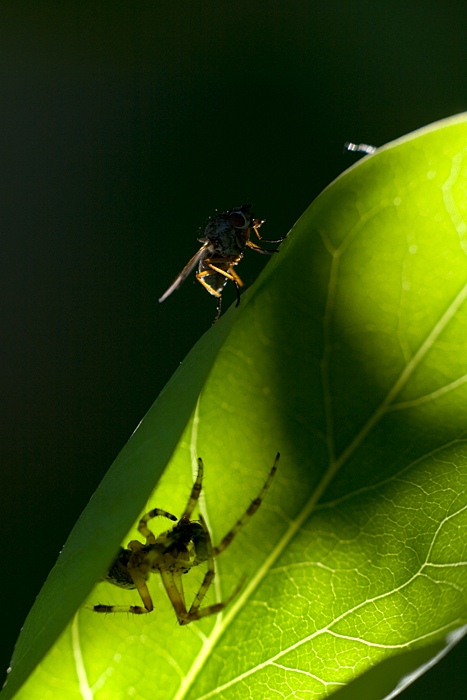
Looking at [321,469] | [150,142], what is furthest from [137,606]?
[150,142]

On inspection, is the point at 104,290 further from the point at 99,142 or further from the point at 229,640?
the point at 229,640

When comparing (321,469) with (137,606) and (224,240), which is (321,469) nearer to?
(137,606)

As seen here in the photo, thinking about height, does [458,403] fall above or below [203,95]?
below

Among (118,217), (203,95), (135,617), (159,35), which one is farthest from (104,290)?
(135,617)

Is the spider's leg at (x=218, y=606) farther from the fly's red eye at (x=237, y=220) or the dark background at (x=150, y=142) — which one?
the dark background at (x=150, y=142)

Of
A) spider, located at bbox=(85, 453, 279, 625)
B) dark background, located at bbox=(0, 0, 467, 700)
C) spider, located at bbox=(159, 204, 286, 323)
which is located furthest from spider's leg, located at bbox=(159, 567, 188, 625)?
dark background, located at bbox=(0, 0, 467, 700)

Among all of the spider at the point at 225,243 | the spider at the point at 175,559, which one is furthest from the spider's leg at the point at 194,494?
the spider at the point at 225,243

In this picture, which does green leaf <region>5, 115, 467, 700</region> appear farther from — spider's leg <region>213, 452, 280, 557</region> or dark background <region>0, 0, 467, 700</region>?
dark background <region>0, 0, 467, 700</region>
